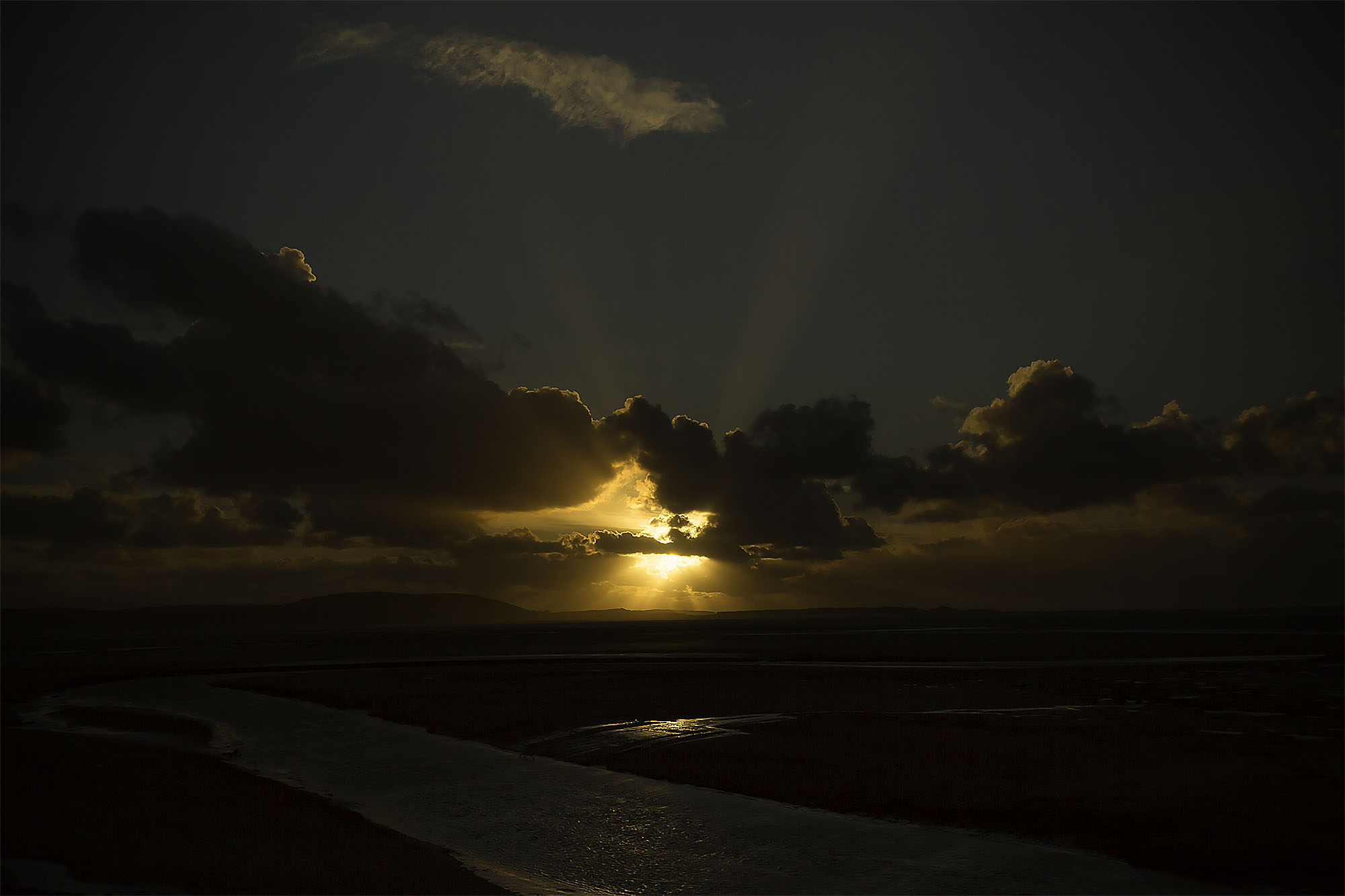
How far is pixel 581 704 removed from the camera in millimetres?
35188

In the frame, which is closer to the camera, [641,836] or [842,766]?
[641,836]

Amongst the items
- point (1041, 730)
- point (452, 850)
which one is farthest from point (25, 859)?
point (1041, 730)

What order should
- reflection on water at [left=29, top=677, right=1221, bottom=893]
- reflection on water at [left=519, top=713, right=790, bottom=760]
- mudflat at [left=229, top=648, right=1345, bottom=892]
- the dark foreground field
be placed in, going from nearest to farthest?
reflection on water at [left=29, top=677, right=1221, bottom=893], the dark foreground field, mudflat at [left=229, top=648, right=1345, bottom=892], reflection on water at [left=519, top=713, right=790, bottom=760]

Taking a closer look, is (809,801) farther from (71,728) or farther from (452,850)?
(71,728)

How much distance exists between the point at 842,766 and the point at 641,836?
302 inches

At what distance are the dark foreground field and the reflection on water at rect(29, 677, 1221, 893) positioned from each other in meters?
0.87

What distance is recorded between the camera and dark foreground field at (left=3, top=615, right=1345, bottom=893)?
14.1 m

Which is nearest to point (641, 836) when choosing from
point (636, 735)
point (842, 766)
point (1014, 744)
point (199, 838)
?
point (842, 766)

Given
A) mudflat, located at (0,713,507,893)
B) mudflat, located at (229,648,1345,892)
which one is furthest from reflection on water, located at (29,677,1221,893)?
mudflat, located at (229,648,1345,892)

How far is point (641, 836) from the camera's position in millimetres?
15734

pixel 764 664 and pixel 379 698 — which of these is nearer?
pixel 379 698

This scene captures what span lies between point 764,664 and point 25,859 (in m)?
46.8

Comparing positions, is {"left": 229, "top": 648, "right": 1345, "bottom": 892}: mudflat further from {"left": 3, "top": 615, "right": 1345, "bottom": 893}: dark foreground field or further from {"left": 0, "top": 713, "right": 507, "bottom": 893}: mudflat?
{"left": 0, "top": 713, "right": 507, "bottom": 893}: mudflat

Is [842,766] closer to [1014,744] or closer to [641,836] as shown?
[1014,744]
